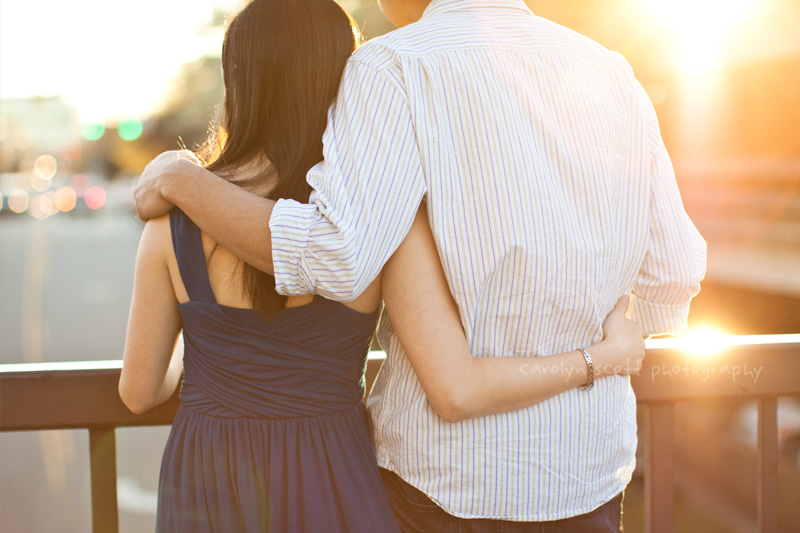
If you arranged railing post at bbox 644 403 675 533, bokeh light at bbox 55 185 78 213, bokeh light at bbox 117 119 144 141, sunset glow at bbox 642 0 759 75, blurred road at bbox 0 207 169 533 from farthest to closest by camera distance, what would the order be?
bokeh light at bbox 117 119 144 141
bokeh light at bbox 55 185 78 213
sunset glow at bbox 642 0 759 75
blurred road at bbox 0 207 169 533
railing post at bbox 644 403 675 533

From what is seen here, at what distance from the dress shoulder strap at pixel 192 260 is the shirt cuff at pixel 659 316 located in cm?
92

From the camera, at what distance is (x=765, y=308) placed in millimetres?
8391

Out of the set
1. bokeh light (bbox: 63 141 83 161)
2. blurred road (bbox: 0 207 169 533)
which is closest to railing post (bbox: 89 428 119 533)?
blurred road (bbox: 0 207 169 533)

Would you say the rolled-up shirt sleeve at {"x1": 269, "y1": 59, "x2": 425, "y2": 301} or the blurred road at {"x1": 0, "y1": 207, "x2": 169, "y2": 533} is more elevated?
the rolled-up shirt sleeve at {"x1": 269, "y1": 59, "x2": 425, "y2": 301}

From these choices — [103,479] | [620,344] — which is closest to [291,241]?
[620,344]

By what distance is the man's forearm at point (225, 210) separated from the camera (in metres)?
1.28

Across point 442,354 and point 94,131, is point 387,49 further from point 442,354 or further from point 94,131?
point 94,131

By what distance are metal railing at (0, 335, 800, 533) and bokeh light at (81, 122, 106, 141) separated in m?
75.4

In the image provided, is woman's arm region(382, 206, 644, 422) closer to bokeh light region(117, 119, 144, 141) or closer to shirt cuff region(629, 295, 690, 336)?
shirt cuff region(629, 295, 690, 336)

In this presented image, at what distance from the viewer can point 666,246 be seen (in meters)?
1.45

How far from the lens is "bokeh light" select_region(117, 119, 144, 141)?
6322 centimetres

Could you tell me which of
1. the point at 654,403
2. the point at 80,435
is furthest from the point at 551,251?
the point at 80,435

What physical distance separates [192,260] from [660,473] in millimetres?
1320

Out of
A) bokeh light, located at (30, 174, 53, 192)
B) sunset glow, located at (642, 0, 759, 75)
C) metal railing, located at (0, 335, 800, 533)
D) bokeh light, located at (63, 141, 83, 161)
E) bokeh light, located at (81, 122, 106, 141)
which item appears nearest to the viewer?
metal railing, located at (0, 335, 800, 533)
